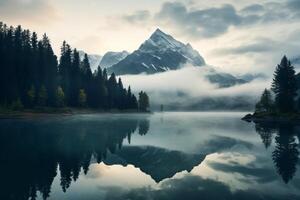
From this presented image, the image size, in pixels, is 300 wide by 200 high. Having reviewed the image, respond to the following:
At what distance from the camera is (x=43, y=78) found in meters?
135

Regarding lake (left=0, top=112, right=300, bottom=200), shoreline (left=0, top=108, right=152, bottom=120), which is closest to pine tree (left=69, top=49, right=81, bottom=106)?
shoreline (left=0, top=108, right=152, bottom=120)

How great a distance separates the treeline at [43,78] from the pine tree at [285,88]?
84.7 meters

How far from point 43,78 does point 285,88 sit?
318ft

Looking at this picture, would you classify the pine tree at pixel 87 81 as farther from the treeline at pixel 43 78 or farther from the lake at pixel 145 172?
the lake at pixel 145 172

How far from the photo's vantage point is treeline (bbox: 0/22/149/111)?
12012 cm

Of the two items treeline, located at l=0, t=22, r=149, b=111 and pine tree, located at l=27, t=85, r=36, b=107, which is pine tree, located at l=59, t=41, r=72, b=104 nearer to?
treeline, located at l=0, t=22, r=149, b=111

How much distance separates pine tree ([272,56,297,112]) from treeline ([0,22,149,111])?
278ft

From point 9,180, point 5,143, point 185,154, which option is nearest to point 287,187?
point 185,154

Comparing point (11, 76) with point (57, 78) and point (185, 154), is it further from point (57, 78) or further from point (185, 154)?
point (185, 154)

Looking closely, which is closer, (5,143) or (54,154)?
(54,154)

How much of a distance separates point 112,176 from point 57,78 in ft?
404

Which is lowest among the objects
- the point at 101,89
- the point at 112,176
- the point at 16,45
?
the point at 112,176

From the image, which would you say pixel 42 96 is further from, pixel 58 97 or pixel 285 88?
pixel 285 88

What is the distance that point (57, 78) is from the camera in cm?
14362
